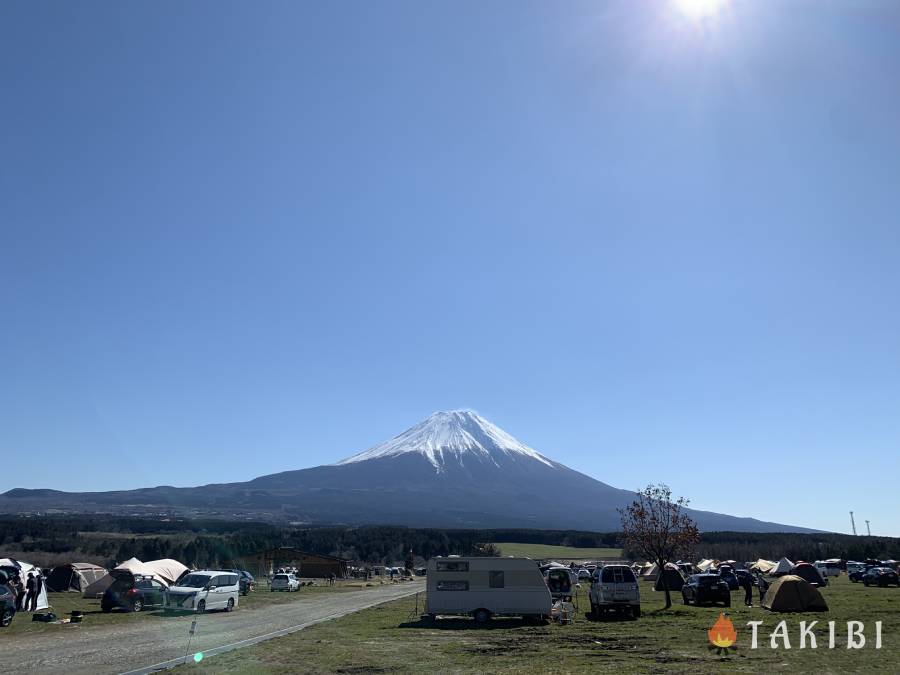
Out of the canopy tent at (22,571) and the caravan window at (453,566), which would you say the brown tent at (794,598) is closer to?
the caravan window at (453,566)

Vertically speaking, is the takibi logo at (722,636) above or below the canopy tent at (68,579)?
above

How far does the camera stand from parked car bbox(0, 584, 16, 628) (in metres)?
21.5

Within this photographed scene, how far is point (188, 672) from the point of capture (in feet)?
42.2

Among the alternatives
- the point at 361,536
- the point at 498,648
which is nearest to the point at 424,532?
the point at 361,536

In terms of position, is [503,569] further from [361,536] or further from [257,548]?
[361,536]

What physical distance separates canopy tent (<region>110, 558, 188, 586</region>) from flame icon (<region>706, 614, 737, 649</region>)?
28187 millimetres

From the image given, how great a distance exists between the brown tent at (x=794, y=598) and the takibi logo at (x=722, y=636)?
5604mm

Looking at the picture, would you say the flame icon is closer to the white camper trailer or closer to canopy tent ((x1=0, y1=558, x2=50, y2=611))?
the white camper trailer

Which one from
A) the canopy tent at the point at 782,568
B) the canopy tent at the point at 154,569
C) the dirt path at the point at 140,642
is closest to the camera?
the dirt path at the point at 140,642

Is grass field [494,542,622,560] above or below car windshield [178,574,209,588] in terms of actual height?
below

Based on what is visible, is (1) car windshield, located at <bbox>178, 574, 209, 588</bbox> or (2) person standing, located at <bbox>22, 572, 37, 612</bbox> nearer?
(2) person standing, located at <bbox>22, 572, 37, 612</bbox>

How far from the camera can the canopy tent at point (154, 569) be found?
36.0 metres

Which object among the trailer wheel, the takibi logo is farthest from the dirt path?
the takibi logo

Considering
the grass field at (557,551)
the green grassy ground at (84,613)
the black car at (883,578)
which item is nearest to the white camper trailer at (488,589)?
the green grassy ground at (84,613)
